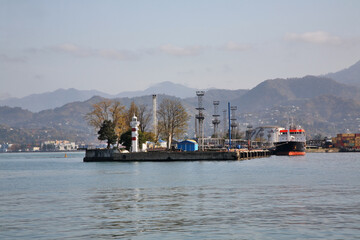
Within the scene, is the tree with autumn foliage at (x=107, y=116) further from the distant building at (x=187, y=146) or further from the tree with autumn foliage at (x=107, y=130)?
the distant building at (x=187, y=146)

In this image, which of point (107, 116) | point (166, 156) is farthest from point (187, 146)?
point (107, 116)

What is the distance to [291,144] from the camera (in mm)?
180750

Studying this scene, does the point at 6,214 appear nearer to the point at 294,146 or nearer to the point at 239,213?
the point at 239,213

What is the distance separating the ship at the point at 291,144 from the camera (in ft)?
594

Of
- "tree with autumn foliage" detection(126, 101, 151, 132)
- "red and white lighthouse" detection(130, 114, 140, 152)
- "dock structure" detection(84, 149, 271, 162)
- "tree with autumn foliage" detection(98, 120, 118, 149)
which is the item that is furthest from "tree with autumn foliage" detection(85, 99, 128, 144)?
"dock structure" detection(84, 149, 271, 162)

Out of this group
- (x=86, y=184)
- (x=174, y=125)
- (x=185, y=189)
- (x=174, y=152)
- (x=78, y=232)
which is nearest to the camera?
(x=78, y=232)

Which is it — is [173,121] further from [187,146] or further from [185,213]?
[185,213]

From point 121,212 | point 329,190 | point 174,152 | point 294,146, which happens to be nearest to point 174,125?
point 174,152

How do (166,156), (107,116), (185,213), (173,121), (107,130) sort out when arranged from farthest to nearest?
(173,121), (107,116), (107,130), (166,156), (185,213)

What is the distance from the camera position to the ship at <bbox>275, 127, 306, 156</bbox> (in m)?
181

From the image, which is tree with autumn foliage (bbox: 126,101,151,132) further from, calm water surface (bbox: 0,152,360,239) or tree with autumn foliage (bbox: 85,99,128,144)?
calm water surface (bbox: 0,152,360,239)

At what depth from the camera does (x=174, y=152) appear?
122500 millimetres

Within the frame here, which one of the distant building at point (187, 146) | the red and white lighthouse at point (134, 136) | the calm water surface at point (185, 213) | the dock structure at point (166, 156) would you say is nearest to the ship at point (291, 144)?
the distant building at point (187, 146)

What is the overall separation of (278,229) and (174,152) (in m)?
95.9
